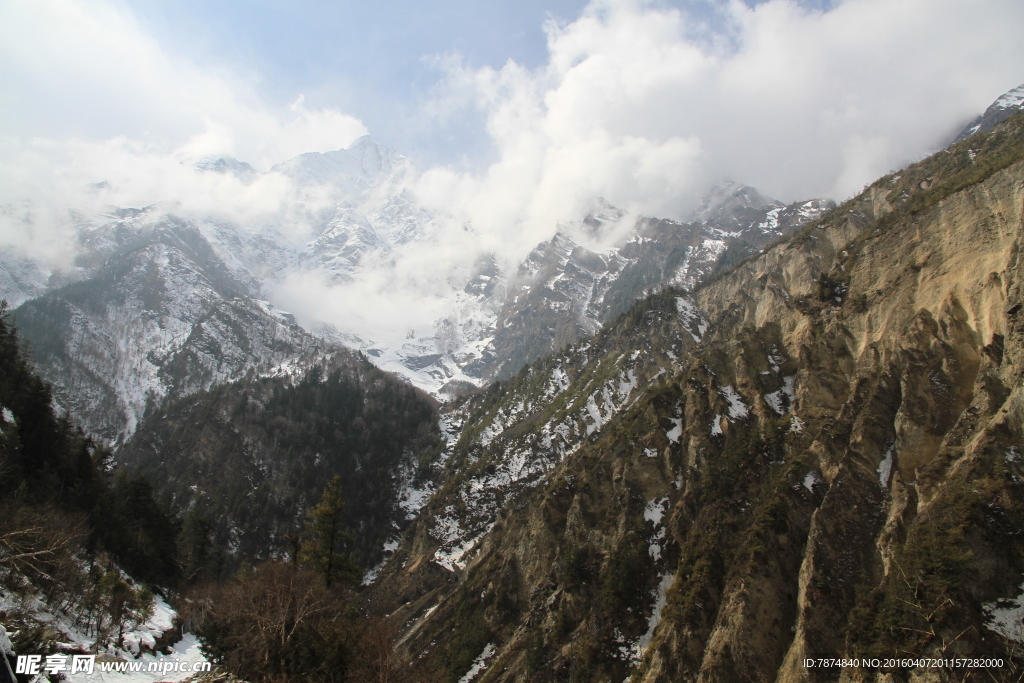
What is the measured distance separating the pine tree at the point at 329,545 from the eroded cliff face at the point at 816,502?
70.9ft

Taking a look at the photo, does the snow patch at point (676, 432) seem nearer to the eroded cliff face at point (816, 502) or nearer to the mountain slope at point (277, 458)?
the eroded cliff face at point (816, 502)

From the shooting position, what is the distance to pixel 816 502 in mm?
40656

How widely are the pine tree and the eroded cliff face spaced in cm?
2162

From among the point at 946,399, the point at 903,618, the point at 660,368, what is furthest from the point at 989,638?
the point at 660,368

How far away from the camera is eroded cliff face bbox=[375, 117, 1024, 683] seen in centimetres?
2995

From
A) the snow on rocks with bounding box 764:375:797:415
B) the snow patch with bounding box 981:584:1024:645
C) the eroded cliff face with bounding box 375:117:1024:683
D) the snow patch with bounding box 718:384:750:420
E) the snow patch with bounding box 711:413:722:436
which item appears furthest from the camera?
the snow patch with bounding box 718:384:750:420

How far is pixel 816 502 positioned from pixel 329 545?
39.5m

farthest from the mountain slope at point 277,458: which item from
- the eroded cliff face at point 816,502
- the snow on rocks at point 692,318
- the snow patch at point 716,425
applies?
the snow patch at point 716,425

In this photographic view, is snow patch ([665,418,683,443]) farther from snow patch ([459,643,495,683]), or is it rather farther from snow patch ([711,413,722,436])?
snow patch ([459,643,495,683])

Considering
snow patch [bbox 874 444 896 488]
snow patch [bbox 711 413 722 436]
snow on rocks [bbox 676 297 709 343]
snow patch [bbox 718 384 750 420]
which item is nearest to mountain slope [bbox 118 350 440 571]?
snow on rocks [bbox 676 297 709 343]

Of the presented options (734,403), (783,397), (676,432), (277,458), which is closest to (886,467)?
(783,397)

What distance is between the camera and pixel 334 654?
26891mm

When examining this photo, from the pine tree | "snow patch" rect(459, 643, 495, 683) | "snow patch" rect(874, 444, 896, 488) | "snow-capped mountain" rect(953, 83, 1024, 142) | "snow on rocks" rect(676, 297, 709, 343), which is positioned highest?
"snow-capped mountain" rect(953, 83, 1024, 142)

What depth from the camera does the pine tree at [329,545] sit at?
4003 cm
